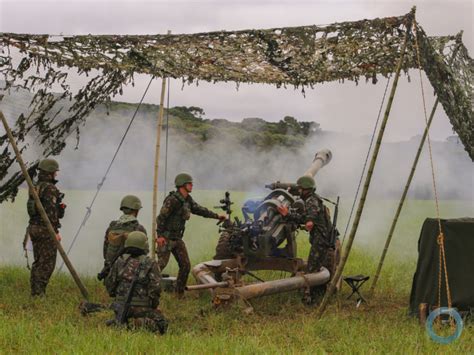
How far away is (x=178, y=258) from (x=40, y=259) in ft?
6.83

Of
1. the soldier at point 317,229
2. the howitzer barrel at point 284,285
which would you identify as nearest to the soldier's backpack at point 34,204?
the howitzer barrel at point 284,285

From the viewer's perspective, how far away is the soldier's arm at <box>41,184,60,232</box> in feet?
35.3

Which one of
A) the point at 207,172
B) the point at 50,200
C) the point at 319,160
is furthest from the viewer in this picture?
the point at 207,172

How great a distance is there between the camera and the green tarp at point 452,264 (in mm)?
8836

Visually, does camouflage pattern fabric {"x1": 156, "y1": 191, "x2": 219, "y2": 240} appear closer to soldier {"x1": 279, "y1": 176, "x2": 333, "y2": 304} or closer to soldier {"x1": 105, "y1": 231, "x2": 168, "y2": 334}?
soldier {"x1": 279, "y1": 176, "x2": 333, "y2": 304}

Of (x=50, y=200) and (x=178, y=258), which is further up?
(x=50, y=200)

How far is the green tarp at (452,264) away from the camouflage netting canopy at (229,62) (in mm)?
1107

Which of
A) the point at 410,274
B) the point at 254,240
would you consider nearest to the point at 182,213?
the point at 254,240

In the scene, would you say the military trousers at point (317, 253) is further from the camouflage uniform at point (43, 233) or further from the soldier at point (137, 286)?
the camouflage uniform at point (43, 233)

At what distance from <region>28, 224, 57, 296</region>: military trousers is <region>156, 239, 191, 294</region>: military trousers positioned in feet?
5.34

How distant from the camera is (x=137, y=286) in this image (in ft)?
26.9

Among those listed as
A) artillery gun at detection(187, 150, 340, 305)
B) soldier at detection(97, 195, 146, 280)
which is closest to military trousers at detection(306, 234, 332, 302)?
artillery gun at detection(187, 150, 340, 305)

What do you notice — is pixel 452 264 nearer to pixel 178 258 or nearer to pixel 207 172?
pixel 178 258

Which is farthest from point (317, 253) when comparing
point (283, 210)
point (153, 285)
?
point (153, 285)
